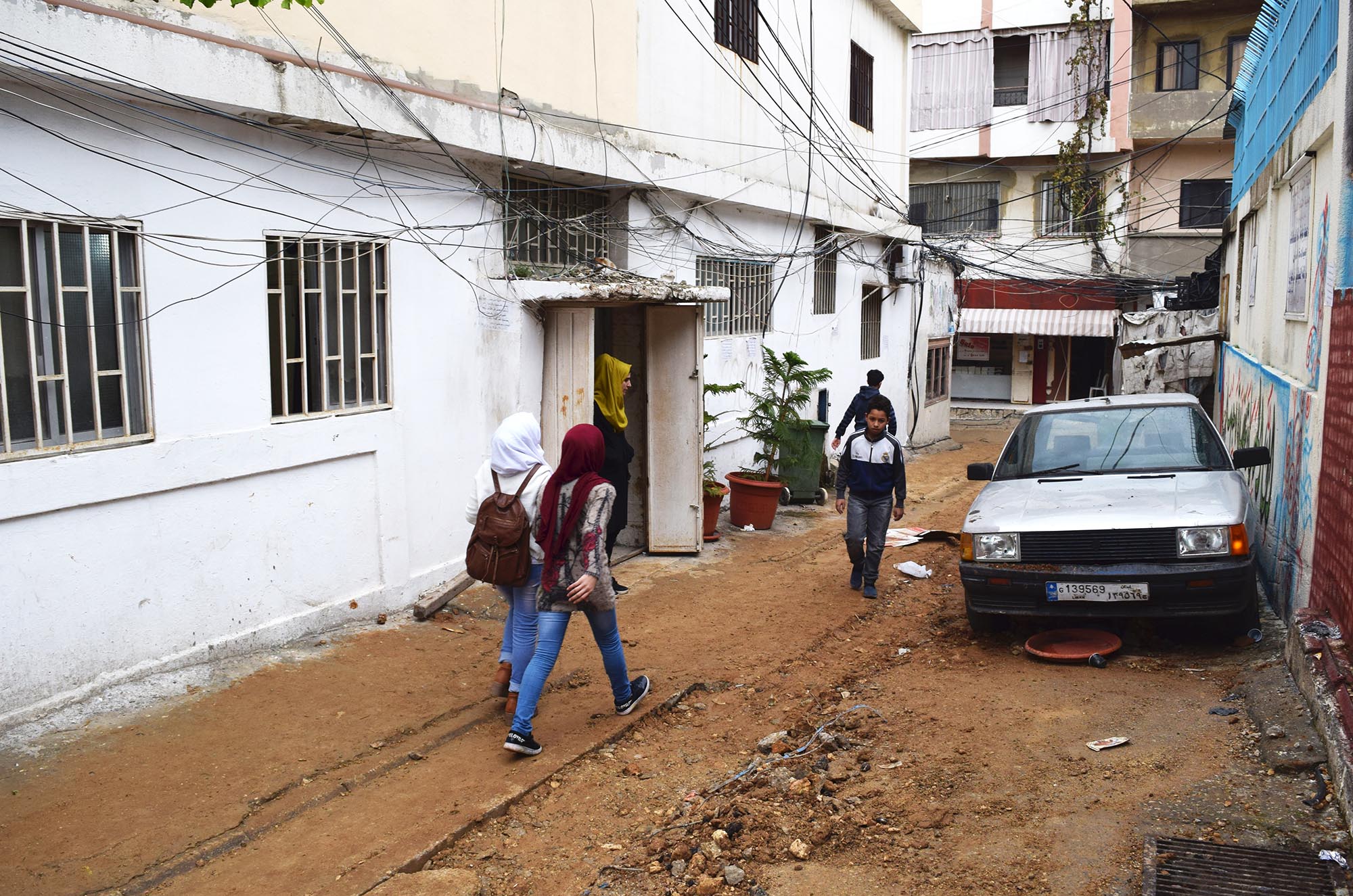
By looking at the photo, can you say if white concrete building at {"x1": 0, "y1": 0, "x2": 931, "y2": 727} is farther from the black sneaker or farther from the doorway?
the black sneaker

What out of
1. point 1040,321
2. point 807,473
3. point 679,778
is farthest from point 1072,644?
point 1040,321

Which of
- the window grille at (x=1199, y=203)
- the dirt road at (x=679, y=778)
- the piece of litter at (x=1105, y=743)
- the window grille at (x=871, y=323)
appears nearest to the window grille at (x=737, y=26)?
the window grille at (x=871, y=323)

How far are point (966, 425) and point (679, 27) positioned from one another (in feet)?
57.0

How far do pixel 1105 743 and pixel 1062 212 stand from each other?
23936 millimetres

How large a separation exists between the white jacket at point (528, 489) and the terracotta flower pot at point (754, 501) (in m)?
6.21

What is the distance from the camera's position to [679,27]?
35.4 feet

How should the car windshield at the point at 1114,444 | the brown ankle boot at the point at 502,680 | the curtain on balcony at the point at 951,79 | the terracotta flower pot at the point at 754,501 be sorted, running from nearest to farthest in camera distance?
the brown ankle boot at the point at 502,680 < the car windshield at the point at 1114,444 < the terracotta flower pot at the point at 754,501 < the curtain on balcony at the point at 951,79

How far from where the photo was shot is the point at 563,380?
9.10 metres

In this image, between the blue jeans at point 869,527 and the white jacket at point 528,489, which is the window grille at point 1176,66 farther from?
the white jacket at point 528,489

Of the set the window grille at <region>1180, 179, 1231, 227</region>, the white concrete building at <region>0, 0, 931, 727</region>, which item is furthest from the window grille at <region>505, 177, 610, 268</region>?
the window grille at <region>1180, 179, 1231, 227</region>

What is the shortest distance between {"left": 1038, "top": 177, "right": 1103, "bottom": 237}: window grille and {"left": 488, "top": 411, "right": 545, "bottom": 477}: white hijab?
76.9 ft

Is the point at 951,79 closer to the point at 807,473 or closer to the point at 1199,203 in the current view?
the point at 1199,203

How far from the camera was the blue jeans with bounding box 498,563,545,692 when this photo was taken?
5605 mm

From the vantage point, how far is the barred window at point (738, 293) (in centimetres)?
1195
